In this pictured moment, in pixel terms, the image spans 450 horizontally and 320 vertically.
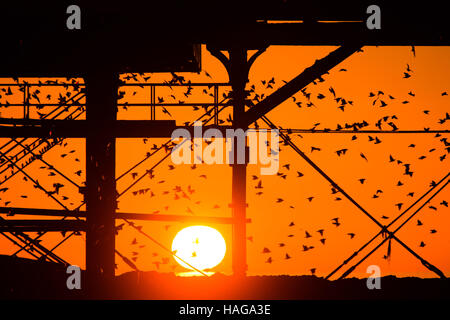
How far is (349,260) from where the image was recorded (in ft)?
33.1

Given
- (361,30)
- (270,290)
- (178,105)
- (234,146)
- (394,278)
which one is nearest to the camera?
(361,30)

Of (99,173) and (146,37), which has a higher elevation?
(146,37)

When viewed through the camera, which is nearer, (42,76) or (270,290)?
(270,290)

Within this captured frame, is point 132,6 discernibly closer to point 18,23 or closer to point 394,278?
point 18,23

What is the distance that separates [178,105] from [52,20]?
17.8 feet

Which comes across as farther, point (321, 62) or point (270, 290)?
point (270, 290)

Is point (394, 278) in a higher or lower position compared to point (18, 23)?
lower

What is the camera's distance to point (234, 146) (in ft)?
28.6
